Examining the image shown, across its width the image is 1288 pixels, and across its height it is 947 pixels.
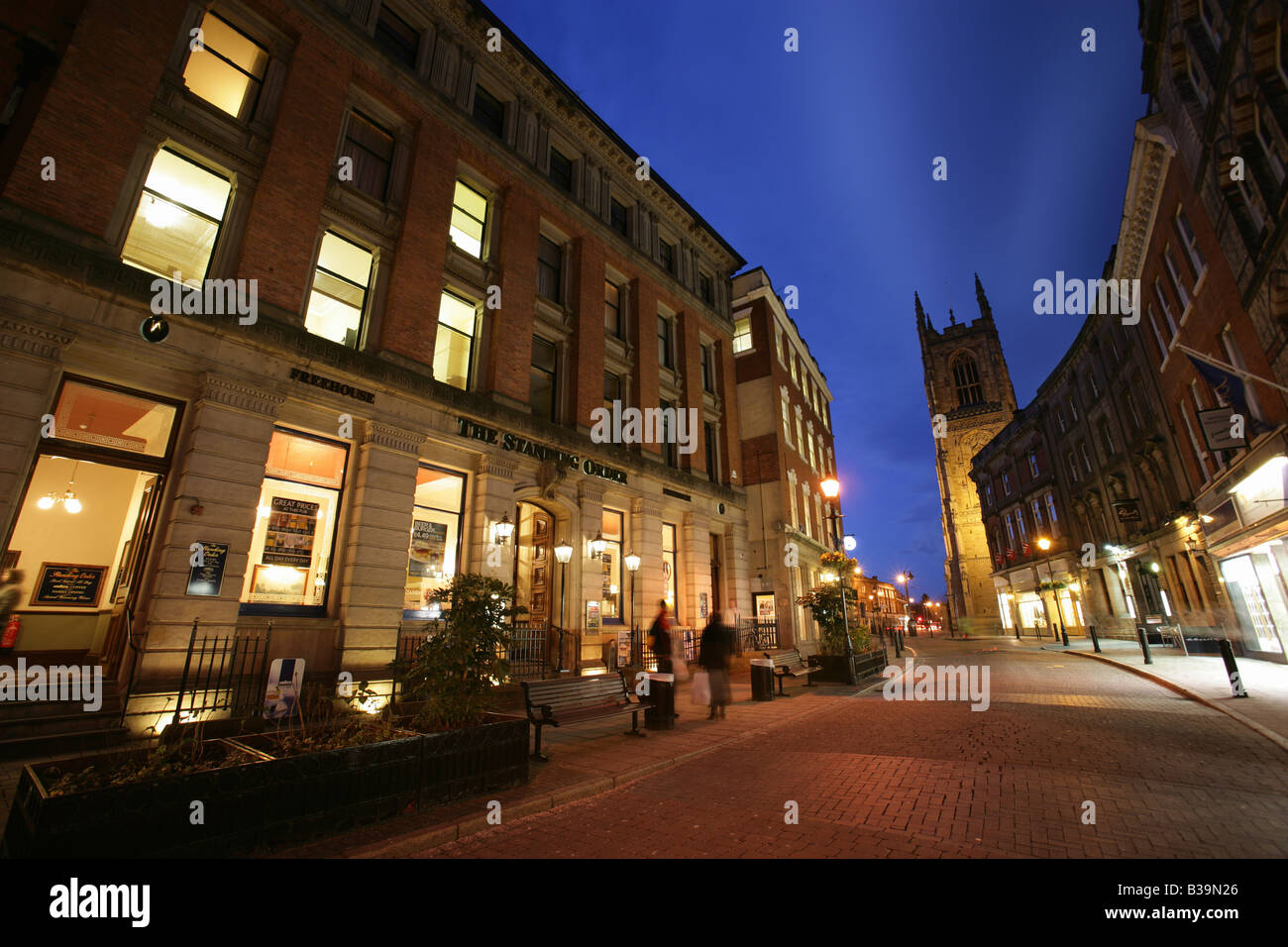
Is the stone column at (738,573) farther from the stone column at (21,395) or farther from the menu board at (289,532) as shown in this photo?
the stone column at (21,395)

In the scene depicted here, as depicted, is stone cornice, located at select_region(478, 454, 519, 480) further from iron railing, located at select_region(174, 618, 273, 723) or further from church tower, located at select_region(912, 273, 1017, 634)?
church tower, located at select_region(912, 273, 1017, 634)

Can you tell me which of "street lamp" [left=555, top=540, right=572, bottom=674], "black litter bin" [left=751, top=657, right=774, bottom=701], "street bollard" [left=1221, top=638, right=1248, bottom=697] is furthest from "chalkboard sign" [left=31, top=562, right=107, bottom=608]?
"street bollard" [left=1221, top=638, right=1248, bottom=697]

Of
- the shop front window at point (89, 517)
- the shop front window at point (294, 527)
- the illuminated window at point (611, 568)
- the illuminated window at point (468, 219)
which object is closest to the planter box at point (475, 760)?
the shop front window at point (294, 527)

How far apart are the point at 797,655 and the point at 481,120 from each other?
75.4 feet

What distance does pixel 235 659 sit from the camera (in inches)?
363

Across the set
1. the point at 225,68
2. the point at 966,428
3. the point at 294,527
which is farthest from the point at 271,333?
the point at 966,428

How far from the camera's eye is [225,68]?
11734 mm

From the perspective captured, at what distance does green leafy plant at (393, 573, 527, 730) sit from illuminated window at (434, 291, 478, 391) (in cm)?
918

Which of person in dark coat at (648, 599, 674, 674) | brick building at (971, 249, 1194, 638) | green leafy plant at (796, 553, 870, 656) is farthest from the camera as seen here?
brick building at (971, 249, 1194, 638)

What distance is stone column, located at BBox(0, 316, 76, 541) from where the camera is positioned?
776 cm

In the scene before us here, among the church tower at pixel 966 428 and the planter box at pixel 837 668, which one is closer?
the planter box at pixel 837 668

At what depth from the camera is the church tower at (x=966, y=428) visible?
56.8 meters

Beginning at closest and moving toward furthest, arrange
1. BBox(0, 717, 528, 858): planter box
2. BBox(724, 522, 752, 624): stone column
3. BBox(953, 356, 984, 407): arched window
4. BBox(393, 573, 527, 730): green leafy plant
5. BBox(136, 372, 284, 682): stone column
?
BBox(0, 717, 528, 858): planter box
BBox(393, 573, 527, 730): green leafy plant
BBox(136, 372, 284, 682): stone column
BBox(724, 522, 752, 624): stone column
BBox(953, 356, 984, 407): arched window

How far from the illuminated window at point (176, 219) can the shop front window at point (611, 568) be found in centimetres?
1208
